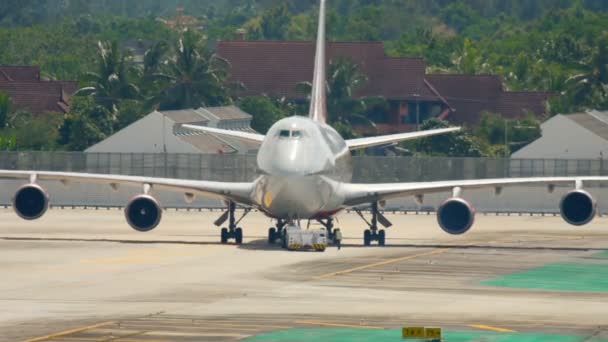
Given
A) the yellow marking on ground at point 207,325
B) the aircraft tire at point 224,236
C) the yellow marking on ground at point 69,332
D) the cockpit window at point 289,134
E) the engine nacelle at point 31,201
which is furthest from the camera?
the aircraft tire at point 224,236

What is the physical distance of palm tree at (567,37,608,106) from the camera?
135500 millimetres

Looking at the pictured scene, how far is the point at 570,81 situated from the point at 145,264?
87872 mm

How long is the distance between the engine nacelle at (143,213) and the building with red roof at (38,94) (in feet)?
288

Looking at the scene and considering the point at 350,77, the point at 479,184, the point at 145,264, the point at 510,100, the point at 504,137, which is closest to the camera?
the point at 145,264

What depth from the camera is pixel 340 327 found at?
37.7 m

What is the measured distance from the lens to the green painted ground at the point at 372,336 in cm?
3553

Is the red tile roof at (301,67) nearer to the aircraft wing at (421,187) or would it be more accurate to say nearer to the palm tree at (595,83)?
A: the palm tree at (595,83)

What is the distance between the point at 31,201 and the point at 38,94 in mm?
92439

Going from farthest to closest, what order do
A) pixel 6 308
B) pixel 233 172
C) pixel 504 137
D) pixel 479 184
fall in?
pixel 504 137 → pixel 233 172 → pixel 479 184 → pixel 6 308

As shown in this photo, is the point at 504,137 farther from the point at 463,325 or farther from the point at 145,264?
the point at 463,325

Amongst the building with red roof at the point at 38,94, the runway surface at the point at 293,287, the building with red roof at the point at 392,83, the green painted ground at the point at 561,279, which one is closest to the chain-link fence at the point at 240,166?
the runway surface at the point at 293,287

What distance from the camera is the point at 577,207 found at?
208 feet

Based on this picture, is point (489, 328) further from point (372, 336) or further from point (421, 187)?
point (421, 187)

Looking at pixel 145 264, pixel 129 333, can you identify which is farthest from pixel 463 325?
pixel 145 264
